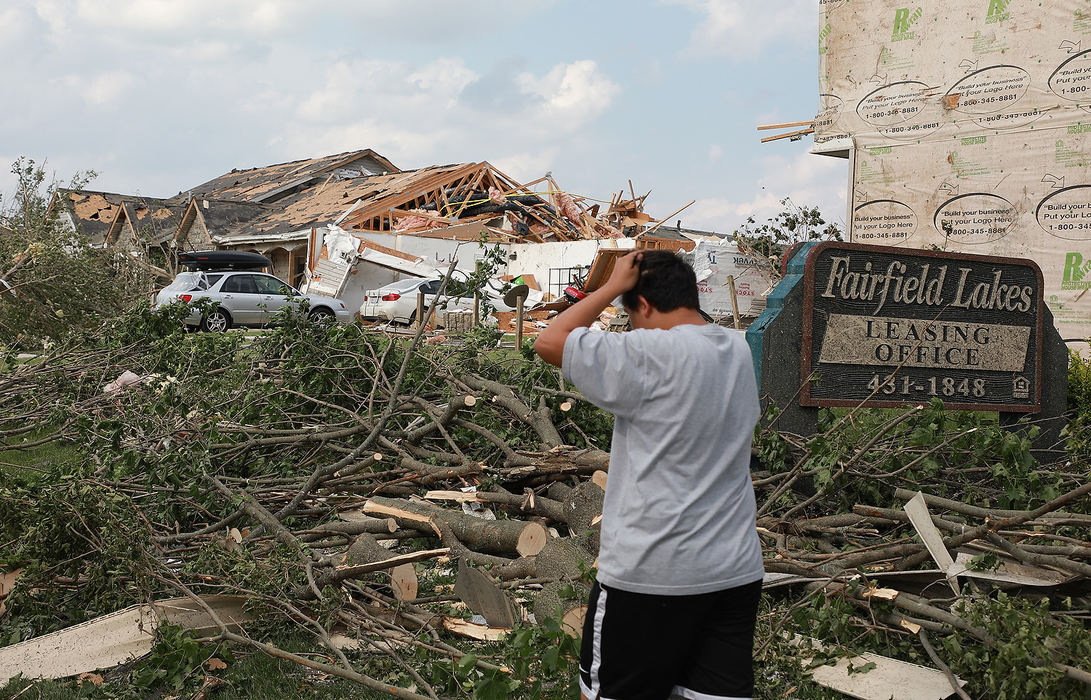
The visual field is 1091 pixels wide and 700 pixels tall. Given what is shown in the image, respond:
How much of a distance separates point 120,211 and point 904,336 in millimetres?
36802

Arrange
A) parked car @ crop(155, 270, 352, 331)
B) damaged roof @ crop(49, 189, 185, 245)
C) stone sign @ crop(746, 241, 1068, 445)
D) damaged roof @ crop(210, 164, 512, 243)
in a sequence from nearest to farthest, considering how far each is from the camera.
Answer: stone sign @ crop(746, 241, 1068, 445), parked car @ crop(155, 270, 352, 331), damaged roof @ crop(210, 164, 512, 243), damaged roof @ crop(49, 189, 185, 245)

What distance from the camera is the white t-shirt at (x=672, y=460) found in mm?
2268

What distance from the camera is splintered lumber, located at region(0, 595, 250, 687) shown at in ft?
12.2

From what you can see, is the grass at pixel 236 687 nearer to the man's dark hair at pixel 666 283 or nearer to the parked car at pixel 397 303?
the man's dark hair at pixel 666 283

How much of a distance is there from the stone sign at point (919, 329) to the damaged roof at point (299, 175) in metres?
32.8

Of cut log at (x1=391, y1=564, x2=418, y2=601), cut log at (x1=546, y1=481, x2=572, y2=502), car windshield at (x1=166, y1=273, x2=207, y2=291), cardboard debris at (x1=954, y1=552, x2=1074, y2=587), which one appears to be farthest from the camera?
car windshield at (x1=166, y1=273, x2=207, y2=291)

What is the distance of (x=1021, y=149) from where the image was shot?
1248cm

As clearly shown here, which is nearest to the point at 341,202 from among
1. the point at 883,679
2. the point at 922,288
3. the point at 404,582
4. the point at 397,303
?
the point at 397,303

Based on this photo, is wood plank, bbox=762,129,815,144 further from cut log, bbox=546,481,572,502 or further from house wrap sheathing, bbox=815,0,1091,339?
cut log, bbox=546,481,572,502

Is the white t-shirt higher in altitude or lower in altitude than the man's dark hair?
lower

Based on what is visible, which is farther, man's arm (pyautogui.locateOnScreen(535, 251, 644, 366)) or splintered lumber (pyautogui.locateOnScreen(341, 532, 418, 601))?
splintered lumber (pyautogui.locateOnScreen(341, 532, 418, 601))

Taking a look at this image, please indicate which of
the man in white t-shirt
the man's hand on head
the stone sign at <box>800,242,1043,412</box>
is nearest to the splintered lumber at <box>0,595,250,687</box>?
the man in white t-shirt

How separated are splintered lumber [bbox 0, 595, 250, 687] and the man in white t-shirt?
7.39 ft

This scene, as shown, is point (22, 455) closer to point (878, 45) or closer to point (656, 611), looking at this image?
point (656, 611)
